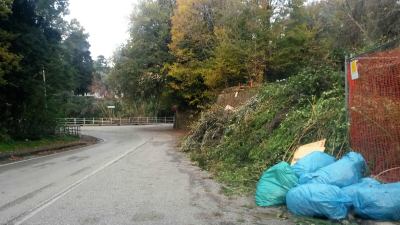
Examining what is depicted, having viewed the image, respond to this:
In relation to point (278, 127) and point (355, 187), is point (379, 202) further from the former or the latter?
point (278, 127)

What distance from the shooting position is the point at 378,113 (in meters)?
9.18

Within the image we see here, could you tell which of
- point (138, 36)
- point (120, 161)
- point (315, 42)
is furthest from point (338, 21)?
point (138, 36)

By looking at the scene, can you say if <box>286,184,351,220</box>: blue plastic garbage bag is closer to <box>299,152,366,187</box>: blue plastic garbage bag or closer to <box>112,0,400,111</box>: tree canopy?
<box>299,152,366,187</box>: blue plastic garbage bag

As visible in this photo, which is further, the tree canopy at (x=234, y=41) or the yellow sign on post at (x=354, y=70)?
the tree canopy at (x=234, y=41)

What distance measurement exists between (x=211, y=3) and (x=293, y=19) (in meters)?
10.7

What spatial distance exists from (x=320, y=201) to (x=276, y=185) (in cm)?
145

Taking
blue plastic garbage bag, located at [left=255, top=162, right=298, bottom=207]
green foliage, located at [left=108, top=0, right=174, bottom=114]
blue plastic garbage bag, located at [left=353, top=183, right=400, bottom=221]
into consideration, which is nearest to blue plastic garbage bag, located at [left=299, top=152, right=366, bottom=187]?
blue plastic garbage bag, located at [left=255, top=162, right=298, bottom=207]

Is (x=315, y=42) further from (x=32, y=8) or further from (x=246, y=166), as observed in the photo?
(x=246, y=166)

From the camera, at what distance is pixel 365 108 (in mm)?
9594

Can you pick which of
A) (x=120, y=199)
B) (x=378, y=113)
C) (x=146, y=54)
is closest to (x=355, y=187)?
(x=378, y=113)

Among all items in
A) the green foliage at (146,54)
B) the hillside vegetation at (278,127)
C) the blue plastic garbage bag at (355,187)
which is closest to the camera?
the blue plastic garbage bag at (355,187)

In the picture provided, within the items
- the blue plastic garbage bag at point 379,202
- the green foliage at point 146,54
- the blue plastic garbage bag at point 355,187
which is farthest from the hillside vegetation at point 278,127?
the green foliage at point 146,54

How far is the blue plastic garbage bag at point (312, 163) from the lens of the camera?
8745mm

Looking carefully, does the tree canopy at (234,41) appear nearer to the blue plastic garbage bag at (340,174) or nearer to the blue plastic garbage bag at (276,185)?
the blue plastic garbage bag at (340,174)
